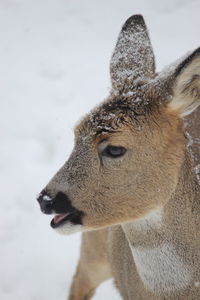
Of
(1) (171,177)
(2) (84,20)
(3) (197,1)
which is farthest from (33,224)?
(3) (197,1)

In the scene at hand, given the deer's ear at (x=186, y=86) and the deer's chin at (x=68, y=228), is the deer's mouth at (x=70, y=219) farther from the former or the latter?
the deer's ear at (x=186, y=86)

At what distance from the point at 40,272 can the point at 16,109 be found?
7.83 feet

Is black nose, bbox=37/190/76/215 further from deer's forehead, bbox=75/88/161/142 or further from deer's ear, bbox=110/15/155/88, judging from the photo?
deer's ear, bbox=110/15/155/88

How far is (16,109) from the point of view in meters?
6.92

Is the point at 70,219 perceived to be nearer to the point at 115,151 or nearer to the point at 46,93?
the point at 115,151

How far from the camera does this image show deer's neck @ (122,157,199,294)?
9.82 feet

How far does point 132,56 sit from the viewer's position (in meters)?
3.34

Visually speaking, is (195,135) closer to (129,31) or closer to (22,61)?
(129,31)

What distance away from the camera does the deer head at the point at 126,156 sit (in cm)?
280

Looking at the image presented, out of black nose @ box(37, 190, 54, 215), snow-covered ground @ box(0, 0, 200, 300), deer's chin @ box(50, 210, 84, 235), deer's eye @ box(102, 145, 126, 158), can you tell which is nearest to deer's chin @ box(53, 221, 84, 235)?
deer's chin @ box(50, 210, 84, 235)

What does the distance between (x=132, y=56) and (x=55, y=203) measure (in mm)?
1053

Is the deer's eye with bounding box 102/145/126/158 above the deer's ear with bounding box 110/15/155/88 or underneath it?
underneath

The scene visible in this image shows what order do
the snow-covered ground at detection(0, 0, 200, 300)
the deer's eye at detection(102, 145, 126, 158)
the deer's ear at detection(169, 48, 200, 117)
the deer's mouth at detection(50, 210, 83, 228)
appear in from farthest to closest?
the snow-covered ground at detection(0, 0, 200, 300) < the deer's mouth at detection(50, 210, 83, 228) < the deer's eye at detection(102, 145, 126, 158) < the deer's ear at detection(169, 48, 200, 117)

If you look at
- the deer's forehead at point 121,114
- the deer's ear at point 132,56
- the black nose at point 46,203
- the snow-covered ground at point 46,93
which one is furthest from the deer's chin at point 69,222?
the snow-covered ground at point 46,93
